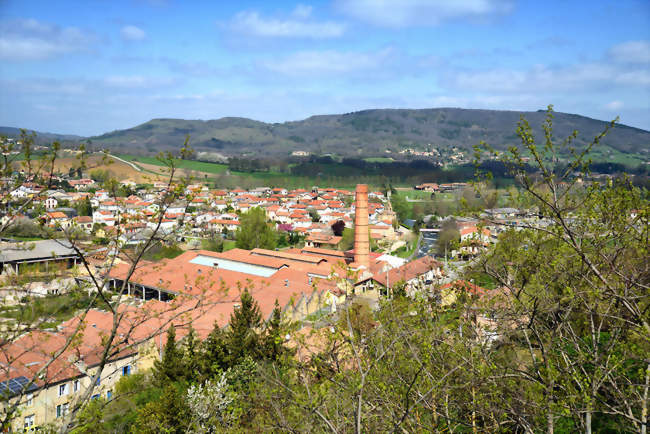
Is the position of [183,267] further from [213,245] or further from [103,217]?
[103,217]

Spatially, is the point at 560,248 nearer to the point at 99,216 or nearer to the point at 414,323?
the point at 414,323

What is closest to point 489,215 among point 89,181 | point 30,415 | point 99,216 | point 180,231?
point 180,231

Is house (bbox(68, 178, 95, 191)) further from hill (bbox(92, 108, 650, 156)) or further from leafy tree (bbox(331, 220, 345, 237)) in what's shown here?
hill (bbox(92, 108, 650, 156))

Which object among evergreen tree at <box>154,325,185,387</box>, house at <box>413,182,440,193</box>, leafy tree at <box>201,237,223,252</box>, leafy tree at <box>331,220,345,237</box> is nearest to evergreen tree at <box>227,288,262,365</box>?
evergreen tree at <box>154,325,185,387</box>

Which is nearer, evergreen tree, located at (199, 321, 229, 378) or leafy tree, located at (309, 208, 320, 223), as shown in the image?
evergreen tree, located at (199, 321, 229, 378)

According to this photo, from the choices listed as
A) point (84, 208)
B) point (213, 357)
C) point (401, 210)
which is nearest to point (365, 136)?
point (401, 210)

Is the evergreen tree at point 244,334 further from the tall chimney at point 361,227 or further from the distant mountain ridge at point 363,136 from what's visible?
the distant mountain ridge at point 363,136

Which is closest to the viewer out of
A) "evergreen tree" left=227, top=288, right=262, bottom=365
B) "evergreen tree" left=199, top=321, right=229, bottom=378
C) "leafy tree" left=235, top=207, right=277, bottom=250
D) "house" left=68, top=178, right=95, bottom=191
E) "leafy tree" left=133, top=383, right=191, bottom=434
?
"leafy tree" left=133, top=383, right=191, bottom=434

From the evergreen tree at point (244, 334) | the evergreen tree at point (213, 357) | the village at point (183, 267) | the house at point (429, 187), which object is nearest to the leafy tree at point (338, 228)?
the village at point (183, 267)
